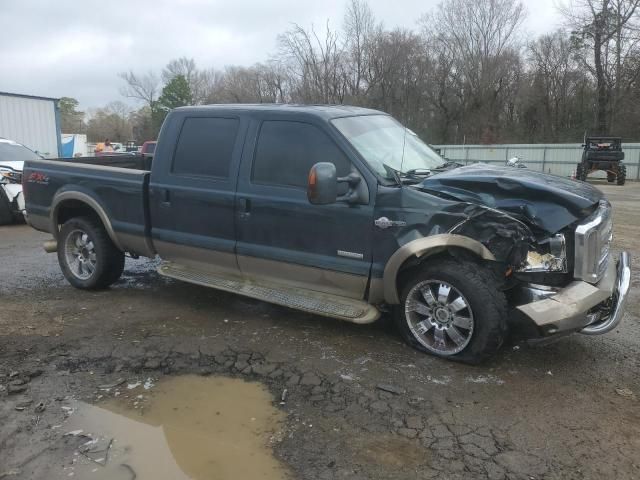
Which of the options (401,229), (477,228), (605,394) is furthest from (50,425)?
(605,394)

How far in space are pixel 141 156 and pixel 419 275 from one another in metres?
4.80

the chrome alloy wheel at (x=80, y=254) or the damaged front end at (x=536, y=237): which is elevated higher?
the damaged front end at (x=536, y=237)

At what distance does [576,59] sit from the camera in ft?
135

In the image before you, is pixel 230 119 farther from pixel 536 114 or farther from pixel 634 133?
pixel 536 114

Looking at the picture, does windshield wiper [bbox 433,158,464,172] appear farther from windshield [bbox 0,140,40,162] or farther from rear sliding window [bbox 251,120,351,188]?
windshield [bbox 0,140,40,162]

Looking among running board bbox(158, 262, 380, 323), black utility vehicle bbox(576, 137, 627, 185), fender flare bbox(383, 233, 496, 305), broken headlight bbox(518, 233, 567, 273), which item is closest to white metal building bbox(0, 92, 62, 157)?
running board bbox(158, 262, 380, 323)

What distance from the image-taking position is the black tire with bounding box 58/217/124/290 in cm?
584

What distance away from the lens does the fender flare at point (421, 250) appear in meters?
3.88

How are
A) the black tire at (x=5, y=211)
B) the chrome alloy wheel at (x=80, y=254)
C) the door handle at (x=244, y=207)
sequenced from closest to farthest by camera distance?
the door handle at (x=244, y=207) < the chrome alloy wheel at (x=80, y=254) < the black tire at (x=5, y=211)

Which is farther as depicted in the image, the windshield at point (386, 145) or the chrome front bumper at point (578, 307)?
the windshield at point (386, 145)

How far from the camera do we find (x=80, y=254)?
6.11 meters

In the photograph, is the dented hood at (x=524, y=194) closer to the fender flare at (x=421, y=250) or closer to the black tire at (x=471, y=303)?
the fender flare at (x=421, y=250)

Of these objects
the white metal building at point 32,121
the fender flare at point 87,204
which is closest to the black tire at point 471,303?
the fender flare at point 87,204

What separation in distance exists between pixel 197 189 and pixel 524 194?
2805 mm
